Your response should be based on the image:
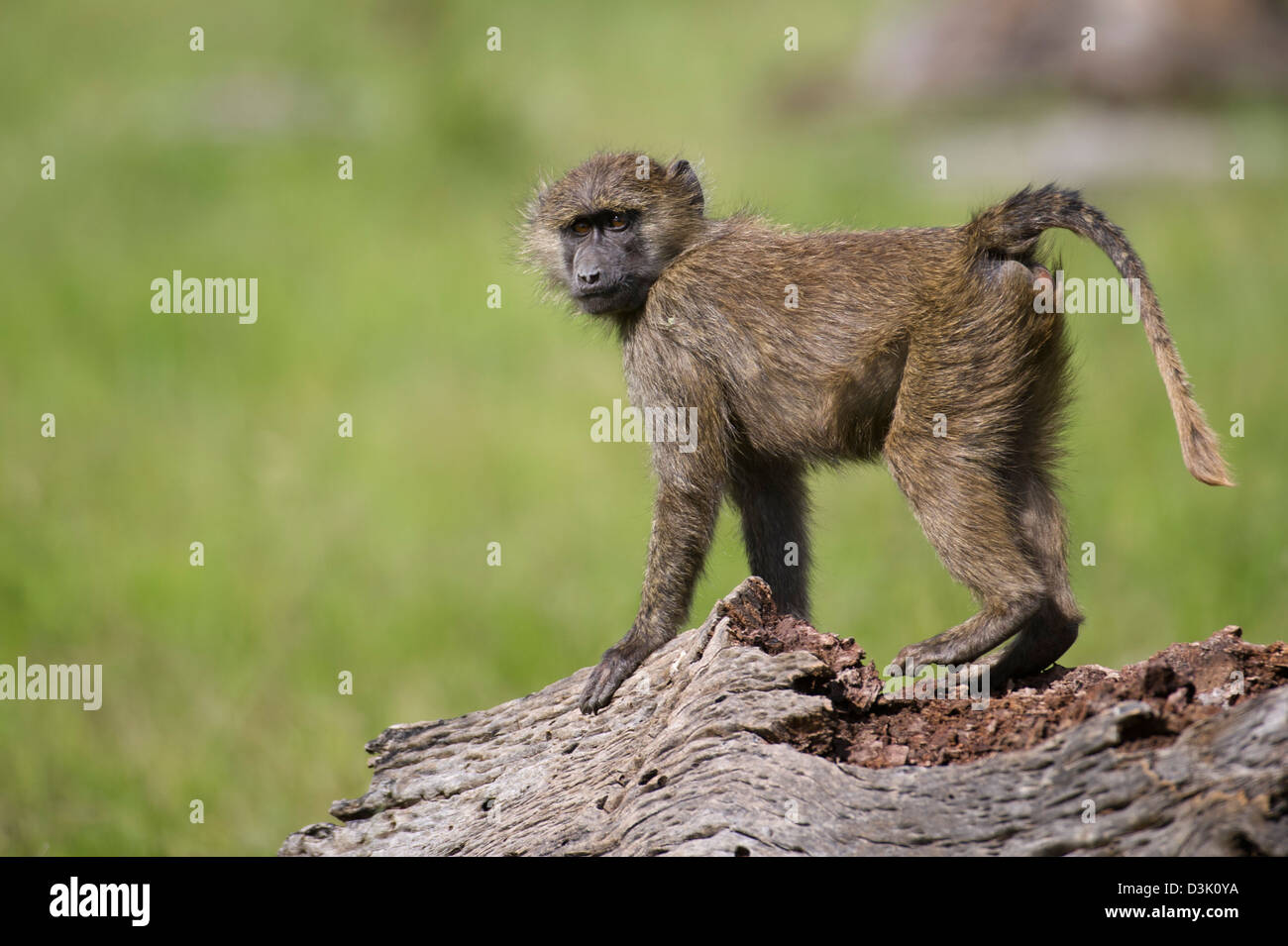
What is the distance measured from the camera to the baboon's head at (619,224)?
22.8ft

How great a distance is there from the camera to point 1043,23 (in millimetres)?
21141

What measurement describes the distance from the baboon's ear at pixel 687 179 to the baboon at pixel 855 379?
0.10 metres

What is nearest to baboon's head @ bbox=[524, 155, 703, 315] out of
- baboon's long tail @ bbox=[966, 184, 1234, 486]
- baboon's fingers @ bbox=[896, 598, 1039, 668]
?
baboon's long tail @ bbox=[966, 184, 1234, 486]

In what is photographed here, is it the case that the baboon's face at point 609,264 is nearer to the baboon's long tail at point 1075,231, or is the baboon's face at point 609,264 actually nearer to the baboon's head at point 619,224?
the baboon's head at point 619,224

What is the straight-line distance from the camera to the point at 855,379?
6242 mm

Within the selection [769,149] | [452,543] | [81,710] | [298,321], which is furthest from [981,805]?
[769,149]

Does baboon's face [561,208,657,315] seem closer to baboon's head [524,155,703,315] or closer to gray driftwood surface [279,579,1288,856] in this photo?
baboon's head [524,155,703,315]

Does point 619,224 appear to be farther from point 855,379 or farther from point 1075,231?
point 1075,231

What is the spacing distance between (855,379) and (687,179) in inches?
74.4

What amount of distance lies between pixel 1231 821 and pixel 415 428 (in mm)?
11743

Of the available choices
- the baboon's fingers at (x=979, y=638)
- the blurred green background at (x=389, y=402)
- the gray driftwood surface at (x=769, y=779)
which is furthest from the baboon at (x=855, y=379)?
the blurred green background at (x=389, y=402)

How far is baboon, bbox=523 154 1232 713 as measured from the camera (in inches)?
227

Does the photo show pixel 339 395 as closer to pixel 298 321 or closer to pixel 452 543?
pixel 298 321

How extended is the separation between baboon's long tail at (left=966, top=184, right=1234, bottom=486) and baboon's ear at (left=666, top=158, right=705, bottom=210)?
176 cm
